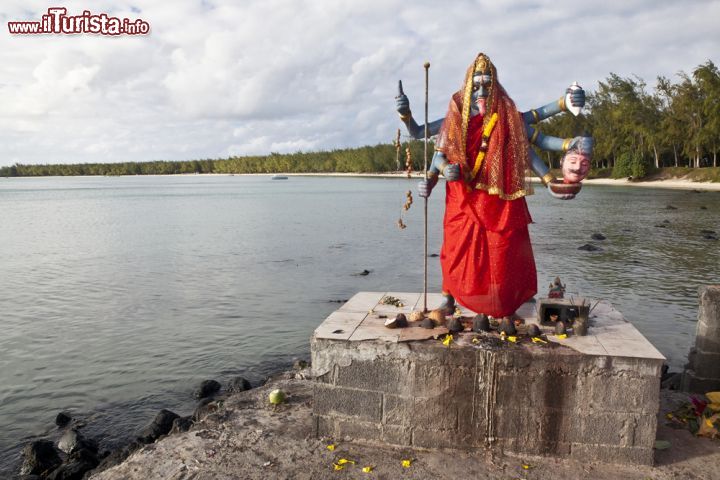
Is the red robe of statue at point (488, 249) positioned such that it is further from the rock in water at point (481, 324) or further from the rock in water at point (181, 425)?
the rock in water at point (181, 425)

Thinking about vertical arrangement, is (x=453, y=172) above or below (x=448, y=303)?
above

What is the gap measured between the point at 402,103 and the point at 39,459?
6.87m

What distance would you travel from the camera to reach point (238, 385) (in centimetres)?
948

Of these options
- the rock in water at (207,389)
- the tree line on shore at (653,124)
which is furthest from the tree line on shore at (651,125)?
the rock in water at (207,389)

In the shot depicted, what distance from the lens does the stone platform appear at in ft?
16.8

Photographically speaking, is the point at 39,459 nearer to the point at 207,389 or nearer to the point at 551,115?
the point at 207,389

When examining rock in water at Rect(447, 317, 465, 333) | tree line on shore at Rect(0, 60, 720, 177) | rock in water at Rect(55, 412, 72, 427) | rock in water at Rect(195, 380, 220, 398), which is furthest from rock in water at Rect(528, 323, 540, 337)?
tree line on shore at Rect(0, 60, 720, 177)

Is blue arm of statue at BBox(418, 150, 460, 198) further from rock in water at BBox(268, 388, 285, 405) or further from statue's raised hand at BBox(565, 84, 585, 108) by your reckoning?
rock in water at BBox(268, 388, 285, 405)

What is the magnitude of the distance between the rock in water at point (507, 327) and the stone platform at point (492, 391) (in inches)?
7.5

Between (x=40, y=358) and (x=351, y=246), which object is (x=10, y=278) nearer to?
(x=40, y=358)

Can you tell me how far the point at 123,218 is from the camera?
43.8m

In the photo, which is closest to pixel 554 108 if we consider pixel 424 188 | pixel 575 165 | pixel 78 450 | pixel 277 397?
pixel 575 165

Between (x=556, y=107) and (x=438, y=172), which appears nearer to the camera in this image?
(x=556, y=107)

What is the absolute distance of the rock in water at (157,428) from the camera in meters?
7.82
